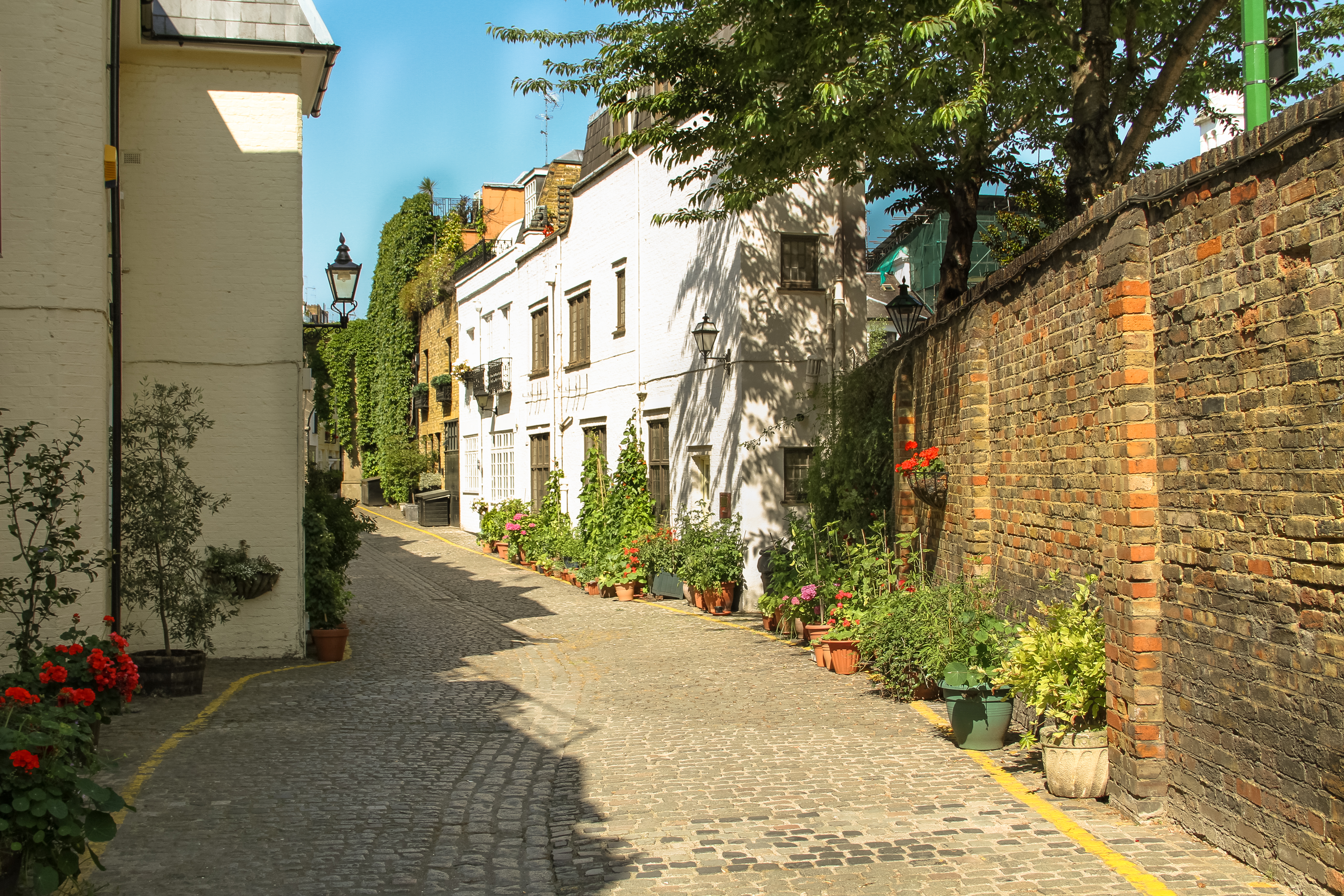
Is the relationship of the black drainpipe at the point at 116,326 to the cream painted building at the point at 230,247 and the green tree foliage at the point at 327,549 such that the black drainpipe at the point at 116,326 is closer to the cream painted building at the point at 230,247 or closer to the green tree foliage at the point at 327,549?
→ the cream painted building at the point at 230,247

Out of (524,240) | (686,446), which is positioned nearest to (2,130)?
(686,446)

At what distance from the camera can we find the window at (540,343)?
76.2 ft

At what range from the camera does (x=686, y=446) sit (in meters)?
16.9

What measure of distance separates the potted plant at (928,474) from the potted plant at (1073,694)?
2919mm

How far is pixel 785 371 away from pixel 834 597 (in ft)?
16.5

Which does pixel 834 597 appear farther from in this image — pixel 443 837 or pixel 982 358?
pixel 443 837

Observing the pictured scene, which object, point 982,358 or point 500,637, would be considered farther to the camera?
point 500,637

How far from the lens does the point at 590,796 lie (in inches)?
248

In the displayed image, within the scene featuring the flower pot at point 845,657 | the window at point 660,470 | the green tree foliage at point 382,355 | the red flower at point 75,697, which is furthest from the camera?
the green tree foliage at point 382,355

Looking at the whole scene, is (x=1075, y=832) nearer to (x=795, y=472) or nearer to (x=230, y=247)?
(x=230, y=247)

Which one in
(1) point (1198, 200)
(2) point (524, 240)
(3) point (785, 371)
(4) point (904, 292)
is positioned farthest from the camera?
(2) point (524, 240)

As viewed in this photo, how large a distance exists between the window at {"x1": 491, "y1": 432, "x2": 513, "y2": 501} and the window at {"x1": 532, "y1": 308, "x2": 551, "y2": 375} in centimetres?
252

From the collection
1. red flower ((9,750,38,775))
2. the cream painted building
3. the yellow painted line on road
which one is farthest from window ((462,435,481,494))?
red flower ((9,750,38,775))

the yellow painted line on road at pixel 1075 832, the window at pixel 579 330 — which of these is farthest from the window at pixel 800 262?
the yellow painted line on road at pixel 1075 832
